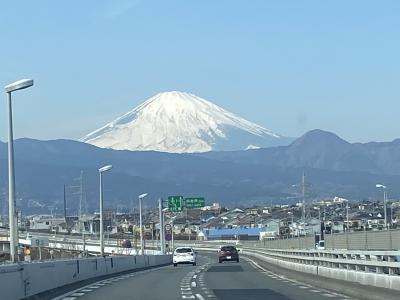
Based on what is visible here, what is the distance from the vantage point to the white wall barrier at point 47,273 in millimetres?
23744

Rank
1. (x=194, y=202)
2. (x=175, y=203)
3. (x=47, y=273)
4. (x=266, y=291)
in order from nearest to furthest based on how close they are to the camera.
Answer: (x=266, y=291) < (x=47, y=273) < (x=194, y=202) < (x=175, y=203)

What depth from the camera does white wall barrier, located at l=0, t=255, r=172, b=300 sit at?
23.7 metres

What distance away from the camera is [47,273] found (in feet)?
98.2

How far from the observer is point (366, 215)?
13762 cm

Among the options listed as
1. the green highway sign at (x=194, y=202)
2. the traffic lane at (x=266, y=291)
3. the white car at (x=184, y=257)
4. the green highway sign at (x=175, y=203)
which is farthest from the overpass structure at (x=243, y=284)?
the green highway sign at (x=175, y=203)

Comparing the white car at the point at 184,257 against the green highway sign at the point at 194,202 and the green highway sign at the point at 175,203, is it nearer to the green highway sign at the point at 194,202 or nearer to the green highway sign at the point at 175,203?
the green highway sign at the point at 194,202

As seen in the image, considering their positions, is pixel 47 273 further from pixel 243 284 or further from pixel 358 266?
pixel 358 266

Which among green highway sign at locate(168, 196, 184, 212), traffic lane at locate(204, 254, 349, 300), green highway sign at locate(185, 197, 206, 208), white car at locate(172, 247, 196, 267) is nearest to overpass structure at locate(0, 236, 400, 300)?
traffic lane at locate(204, 254, 349, 300)

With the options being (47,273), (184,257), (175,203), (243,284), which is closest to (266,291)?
(243,284)

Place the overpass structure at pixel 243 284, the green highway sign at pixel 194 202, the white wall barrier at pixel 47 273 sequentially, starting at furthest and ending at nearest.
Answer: the green highway sign at pixel 194 202
the overpass structure at pixel 243 284
the white wall barrier at pixel 47 273

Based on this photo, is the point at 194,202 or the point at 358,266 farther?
the point at 194,202

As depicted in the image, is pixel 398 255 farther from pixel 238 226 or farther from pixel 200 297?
pixel 238 226

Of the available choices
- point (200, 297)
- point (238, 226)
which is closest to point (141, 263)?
point (200, 297)

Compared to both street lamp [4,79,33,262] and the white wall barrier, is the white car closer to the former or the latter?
the white wall barrier
